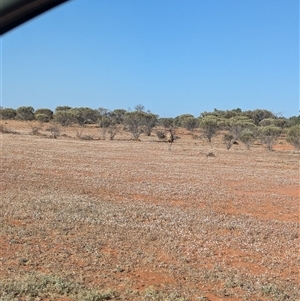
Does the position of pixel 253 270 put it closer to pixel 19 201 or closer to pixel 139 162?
pixel 19 201

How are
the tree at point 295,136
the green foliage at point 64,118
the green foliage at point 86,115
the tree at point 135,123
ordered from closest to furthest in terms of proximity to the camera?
the tree at point 295,136 → the tree at point 135,123 → the green foliage at point 64,118 → the green foliage at point 86,115

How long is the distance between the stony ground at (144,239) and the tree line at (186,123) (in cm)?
2269

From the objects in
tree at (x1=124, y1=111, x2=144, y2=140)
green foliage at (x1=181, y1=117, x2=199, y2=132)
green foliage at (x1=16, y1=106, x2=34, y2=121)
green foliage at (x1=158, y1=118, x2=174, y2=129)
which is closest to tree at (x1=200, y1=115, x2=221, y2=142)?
tree at (x1=124, y1=111, x2=144, y2=140)

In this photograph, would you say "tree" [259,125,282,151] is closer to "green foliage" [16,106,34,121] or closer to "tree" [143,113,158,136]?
"tree" [143,113,158,136]

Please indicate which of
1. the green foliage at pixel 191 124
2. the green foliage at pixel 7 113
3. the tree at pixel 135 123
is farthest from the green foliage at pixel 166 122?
the green foliage at pixel 7 113

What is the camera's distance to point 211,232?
8.06m

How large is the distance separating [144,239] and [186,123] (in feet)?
158

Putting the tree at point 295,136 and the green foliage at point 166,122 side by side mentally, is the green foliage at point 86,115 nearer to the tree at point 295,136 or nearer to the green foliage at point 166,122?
the green foliage at point 166,122

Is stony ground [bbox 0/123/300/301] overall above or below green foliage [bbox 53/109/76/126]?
below

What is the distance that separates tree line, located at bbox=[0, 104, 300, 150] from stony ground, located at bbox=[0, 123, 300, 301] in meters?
22.7

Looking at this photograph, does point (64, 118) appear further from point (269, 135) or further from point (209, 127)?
point (269, 135)

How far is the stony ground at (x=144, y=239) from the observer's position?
5023 millimetres

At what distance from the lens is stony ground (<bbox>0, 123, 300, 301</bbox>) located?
5023mm

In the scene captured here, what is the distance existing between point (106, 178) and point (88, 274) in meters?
9.51
